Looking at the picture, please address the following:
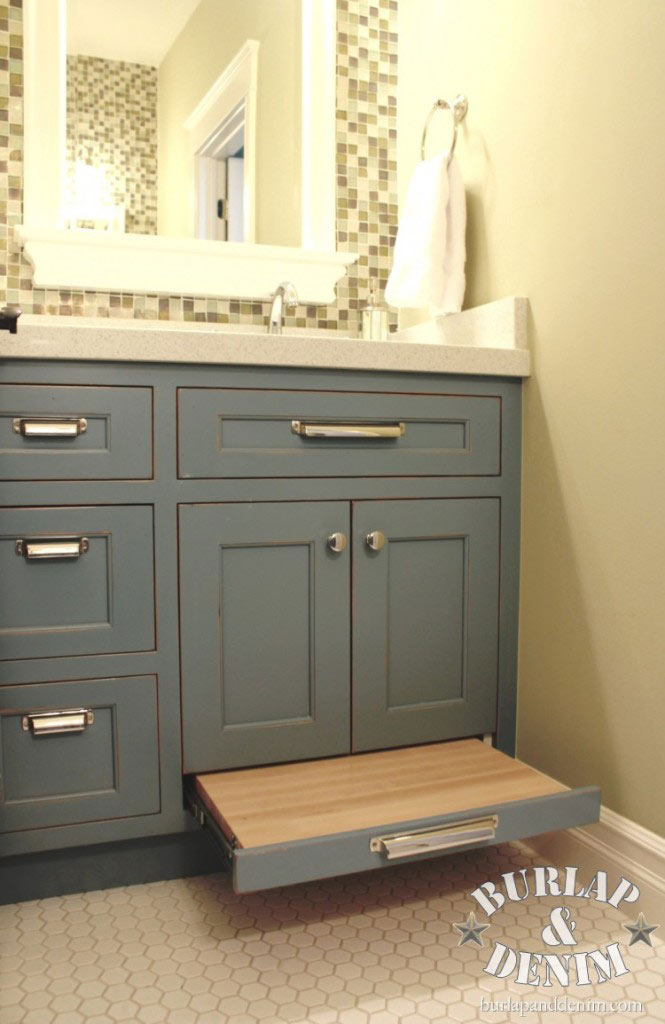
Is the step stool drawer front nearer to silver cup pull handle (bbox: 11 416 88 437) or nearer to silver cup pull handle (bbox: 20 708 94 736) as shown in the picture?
silver cup pull handle (bbox: 20 708 94 736)

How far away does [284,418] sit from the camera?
1.58 metres

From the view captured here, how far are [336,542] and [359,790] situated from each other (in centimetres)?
42

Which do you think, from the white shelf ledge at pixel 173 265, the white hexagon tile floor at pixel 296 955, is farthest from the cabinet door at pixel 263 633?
the white shelf ledge at pixel 173 265

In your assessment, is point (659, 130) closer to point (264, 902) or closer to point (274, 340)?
point (274, 340)

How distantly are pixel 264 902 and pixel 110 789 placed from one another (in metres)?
0.32

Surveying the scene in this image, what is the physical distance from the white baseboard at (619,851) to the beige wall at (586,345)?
3 cm

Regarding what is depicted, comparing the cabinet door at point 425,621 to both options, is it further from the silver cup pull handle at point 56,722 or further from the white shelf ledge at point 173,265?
the white shelf ledge at point 173,265

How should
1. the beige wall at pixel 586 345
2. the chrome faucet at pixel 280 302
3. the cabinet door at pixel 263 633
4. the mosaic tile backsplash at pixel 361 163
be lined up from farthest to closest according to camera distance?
1. the mosaic tile backsplash at pixel 361 163
2. the chrome faucet at pixel 280 302
3. the cabinet door at pixel 263 633
4. the beige wall at pixel 586 345

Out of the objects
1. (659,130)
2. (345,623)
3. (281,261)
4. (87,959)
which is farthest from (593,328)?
(87,959)

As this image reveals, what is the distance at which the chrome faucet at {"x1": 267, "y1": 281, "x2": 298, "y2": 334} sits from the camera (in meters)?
2.04

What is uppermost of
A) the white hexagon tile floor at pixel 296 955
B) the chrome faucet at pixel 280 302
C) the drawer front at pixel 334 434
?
the chrome faucet at pixel 280 302

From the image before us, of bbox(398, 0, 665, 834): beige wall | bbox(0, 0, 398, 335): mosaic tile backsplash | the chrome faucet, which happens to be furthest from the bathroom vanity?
bbox(0, 0, 398, 335): mosaic tile backsplash

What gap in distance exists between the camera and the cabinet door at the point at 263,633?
5.07ft

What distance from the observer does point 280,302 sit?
6.73ft
